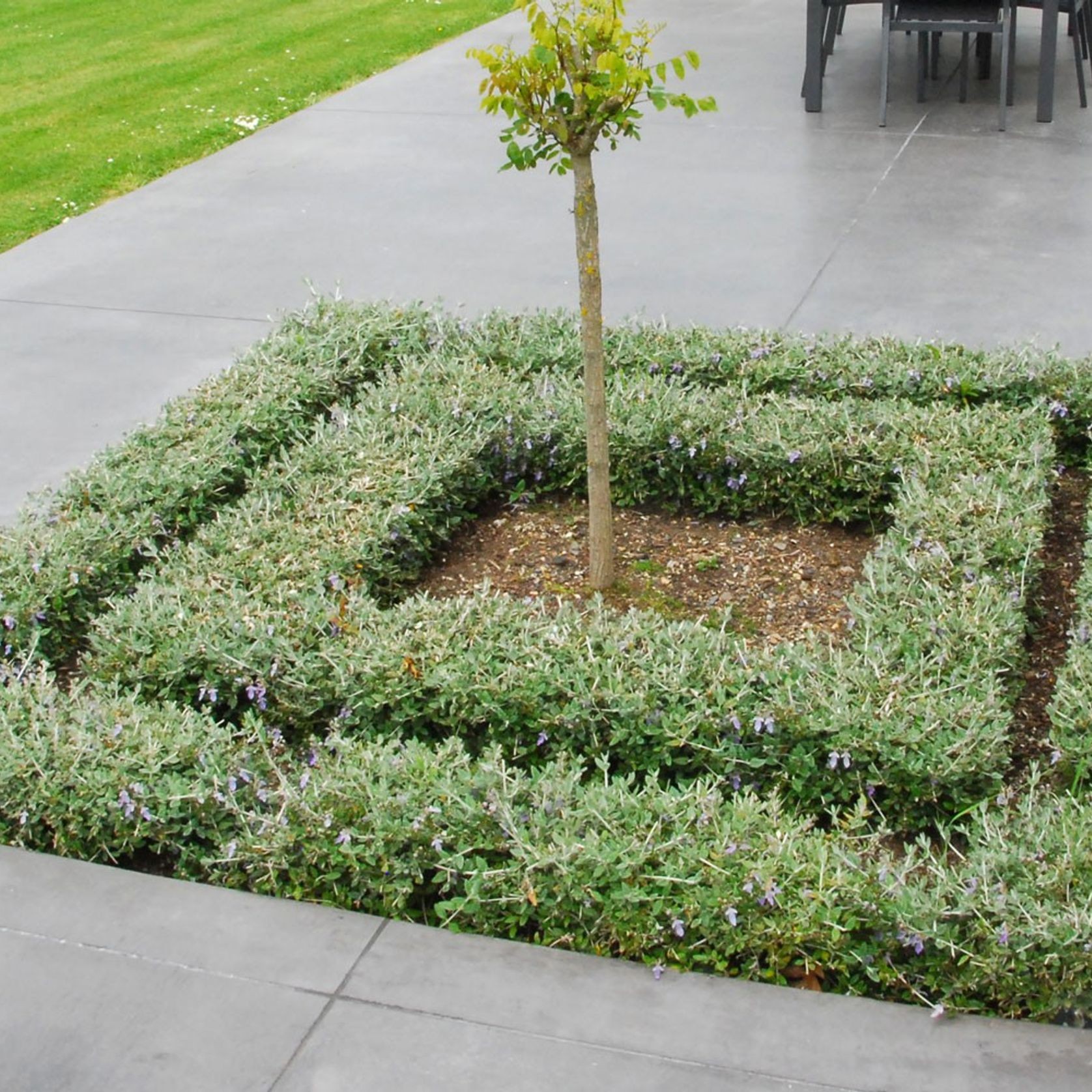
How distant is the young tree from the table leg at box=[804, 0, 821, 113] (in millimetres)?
4997

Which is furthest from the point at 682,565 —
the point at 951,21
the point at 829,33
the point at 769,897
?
the point at 829,33

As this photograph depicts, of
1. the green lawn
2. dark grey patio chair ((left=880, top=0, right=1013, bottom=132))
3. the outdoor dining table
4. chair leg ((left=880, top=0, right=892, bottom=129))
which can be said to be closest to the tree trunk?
the green lawn

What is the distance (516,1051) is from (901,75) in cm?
814

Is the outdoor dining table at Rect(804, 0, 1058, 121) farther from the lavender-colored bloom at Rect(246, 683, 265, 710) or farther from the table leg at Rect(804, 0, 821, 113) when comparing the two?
the lavender-colored bloom at Rect(246, 683, 265, 710)

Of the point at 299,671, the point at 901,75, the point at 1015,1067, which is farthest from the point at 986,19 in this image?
the point at 1015,1067

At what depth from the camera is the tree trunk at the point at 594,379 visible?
3.62m

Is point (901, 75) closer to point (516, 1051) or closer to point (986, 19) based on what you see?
point (986, 19)

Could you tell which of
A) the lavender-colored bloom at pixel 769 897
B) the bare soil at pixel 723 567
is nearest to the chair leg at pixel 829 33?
the bare soil at pixel 723 567

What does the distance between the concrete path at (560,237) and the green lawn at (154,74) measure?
0.33 metres

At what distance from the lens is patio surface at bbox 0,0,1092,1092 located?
8.21ft

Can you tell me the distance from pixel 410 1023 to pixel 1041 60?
726 cm

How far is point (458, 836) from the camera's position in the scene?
2922 mm

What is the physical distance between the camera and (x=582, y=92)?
3471 millimetres

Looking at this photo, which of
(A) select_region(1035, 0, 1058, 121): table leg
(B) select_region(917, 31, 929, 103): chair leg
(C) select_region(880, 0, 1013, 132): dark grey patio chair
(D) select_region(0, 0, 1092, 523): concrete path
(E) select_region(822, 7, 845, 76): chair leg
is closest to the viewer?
(D) select_region(0, 0, 1092, 523): concrete path
